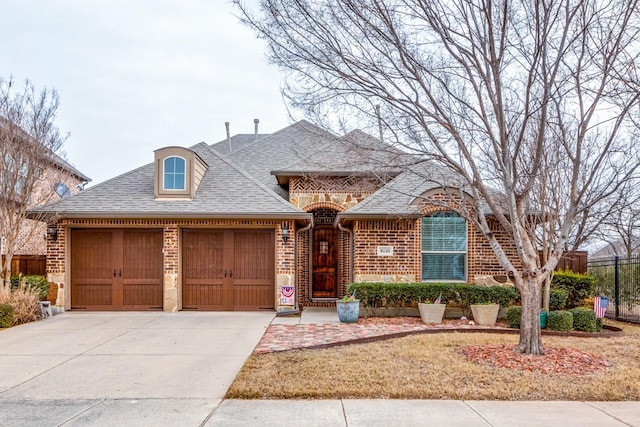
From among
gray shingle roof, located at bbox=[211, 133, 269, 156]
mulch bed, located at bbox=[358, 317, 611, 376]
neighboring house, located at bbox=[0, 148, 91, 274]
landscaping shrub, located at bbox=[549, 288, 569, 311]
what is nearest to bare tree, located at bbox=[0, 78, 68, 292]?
neighboring house, located at bbox=[0, 148, 91, 274]

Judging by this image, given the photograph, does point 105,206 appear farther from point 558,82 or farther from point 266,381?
point 558,82

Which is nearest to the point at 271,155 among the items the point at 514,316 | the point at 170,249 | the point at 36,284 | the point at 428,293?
the point at 170,249

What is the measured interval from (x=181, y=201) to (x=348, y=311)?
5490 millimetres

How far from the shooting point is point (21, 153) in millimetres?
11477

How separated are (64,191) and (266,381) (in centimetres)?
1486

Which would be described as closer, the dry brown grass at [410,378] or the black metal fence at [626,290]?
the dry brown grass at [410,378]

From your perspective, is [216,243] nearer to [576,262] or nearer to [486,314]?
[486,314]

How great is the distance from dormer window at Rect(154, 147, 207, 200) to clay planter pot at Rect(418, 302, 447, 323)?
679cm

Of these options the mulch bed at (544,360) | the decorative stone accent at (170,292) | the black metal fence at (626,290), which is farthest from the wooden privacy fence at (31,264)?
the black metal fence at (626,290)

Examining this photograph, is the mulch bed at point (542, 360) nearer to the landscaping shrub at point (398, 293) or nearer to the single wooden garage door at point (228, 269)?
the landscaping shrub at point (398, 293)

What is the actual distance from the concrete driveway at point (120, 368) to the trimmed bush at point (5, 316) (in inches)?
13.0

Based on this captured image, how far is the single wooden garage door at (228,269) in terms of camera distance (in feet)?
41.2

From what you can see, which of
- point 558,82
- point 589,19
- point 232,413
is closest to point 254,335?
point 232,413

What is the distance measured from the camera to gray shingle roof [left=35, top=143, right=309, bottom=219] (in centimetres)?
1197
